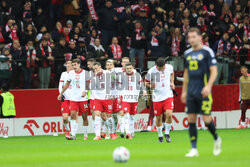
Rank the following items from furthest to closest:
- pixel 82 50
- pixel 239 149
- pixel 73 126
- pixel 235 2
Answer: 1. pixel 235 2
2. pixel 82 50
3. pixel 73 126
4. pixel 239 149

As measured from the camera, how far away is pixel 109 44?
999 inches

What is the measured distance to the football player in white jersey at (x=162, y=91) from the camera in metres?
16.1

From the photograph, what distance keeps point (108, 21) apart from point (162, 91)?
387 inches

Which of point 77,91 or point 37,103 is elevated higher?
point 77,91

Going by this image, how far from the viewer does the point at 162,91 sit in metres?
16.2

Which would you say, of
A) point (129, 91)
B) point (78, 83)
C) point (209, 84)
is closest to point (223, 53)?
point (129, 91)

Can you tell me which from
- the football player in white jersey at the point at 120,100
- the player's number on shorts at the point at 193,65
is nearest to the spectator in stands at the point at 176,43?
the football player in white jersey at the point at 120,100

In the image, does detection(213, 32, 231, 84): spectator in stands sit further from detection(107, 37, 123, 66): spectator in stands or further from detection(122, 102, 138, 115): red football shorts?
detection(122, 102, 138, 115): red football shorts

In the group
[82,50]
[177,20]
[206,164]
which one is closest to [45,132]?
[82,50]

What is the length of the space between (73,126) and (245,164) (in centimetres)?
991

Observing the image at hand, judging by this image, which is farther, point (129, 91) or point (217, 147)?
point (129, 91)

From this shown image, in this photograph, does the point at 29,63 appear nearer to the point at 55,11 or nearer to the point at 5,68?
the point at 5,68

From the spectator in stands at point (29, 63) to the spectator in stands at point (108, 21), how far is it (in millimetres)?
3738

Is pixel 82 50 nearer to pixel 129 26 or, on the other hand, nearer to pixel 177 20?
pixel 129 26
